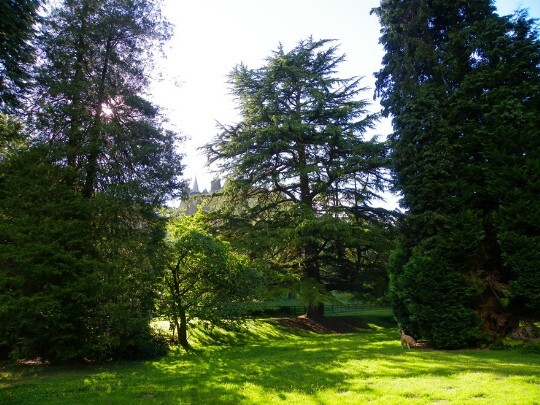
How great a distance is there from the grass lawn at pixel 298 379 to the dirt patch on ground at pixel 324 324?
317 inches

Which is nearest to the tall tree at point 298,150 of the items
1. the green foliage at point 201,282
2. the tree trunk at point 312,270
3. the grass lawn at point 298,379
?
the tree trunk at point 312,270

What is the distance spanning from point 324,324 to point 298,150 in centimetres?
1017

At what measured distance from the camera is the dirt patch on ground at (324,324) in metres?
19.7

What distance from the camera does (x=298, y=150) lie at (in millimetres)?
21688

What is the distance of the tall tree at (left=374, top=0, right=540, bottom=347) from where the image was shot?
11.0 m

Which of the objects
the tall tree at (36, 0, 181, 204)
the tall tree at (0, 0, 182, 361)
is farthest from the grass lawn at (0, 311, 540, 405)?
the tall tree at (36, 0, 181, 204)

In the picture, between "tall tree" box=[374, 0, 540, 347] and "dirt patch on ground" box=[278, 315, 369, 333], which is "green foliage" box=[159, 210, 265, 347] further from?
"tall tree" box=[374, 0, 540, 347]

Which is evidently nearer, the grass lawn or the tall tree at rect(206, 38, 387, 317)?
the grass lawn

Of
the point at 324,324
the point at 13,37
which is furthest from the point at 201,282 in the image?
the point at 13,37

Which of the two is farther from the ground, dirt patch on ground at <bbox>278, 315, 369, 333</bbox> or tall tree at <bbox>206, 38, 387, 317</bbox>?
tall tree at <bbox>206, 38, 387, 317</bbox>

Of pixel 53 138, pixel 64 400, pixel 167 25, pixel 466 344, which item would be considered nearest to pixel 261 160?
pixel 167 25

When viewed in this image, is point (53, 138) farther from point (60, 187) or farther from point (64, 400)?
point (64, 400)

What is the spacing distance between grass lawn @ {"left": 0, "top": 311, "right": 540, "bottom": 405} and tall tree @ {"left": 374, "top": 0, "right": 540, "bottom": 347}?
1.61 m

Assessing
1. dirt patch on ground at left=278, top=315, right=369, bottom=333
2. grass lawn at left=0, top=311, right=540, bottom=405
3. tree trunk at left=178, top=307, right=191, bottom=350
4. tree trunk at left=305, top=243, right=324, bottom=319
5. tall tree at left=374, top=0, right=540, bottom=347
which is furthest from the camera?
tree trunk at left=305, top=243, right=324, bottom=319
